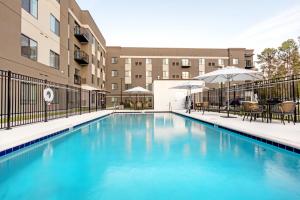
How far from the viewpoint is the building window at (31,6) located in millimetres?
15087

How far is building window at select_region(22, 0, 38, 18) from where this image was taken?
49.5 feet

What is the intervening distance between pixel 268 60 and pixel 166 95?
20749 millimetres

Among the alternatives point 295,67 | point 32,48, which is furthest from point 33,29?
point 295,67

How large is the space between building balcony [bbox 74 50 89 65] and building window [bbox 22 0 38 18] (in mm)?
10233

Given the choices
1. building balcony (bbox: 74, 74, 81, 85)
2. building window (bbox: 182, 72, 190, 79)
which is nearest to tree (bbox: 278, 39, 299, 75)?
building window (bbox: 182, 72, 190, 79)

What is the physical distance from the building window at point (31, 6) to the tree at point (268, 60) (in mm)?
32502

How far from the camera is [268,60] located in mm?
36344

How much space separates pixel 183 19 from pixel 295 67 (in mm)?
20272

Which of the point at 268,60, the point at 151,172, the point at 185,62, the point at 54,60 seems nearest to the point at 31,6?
the point at 54,60

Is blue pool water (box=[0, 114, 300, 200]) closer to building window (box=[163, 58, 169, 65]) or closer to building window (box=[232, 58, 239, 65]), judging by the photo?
building window (box=[163, 58, 169, 65])

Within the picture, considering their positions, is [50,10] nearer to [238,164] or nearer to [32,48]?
[32,48]

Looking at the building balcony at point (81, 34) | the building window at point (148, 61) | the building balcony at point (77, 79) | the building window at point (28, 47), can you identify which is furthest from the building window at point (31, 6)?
the building window at point (148, 61)

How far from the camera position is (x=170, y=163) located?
4.51m

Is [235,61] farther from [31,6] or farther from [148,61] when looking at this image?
[31,6]
